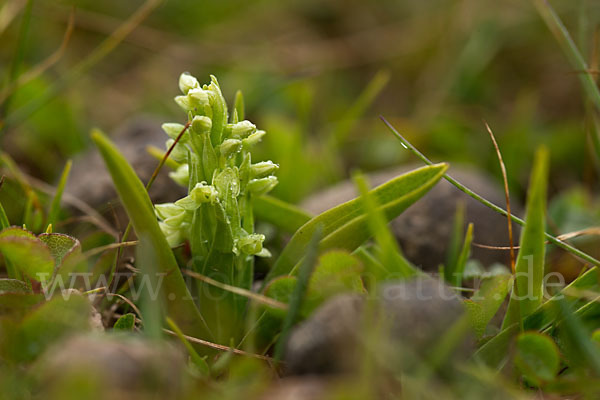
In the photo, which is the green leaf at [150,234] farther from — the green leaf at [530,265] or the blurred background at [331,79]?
the blurred background at [331,79]

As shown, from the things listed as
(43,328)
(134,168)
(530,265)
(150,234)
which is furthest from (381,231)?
(134,168)

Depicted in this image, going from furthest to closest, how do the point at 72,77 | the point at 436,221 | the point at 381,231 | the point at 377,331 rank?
the point at 72,77, the point at 436,221, the point at 381,231, the point at 377,331

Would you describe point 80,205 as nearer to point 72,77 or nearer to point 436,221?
point 72,77

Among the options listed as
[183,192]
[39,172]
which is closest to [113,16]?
[39,172]

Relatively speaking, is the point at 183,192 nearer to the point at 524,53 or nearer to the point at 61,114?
the point at 61,114

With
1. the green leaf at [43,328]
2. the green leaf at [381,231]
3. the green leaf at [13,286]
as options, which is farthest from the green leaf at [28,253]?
the green leaf at [381,231]

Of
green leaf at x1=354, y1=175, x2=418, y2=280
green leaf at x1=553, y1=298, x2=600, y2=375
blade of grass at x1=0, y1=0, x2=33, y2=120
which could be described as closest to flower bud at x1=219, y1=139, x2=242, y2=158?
green leaf at x1=354, y1=175, x2=418, y2=280
